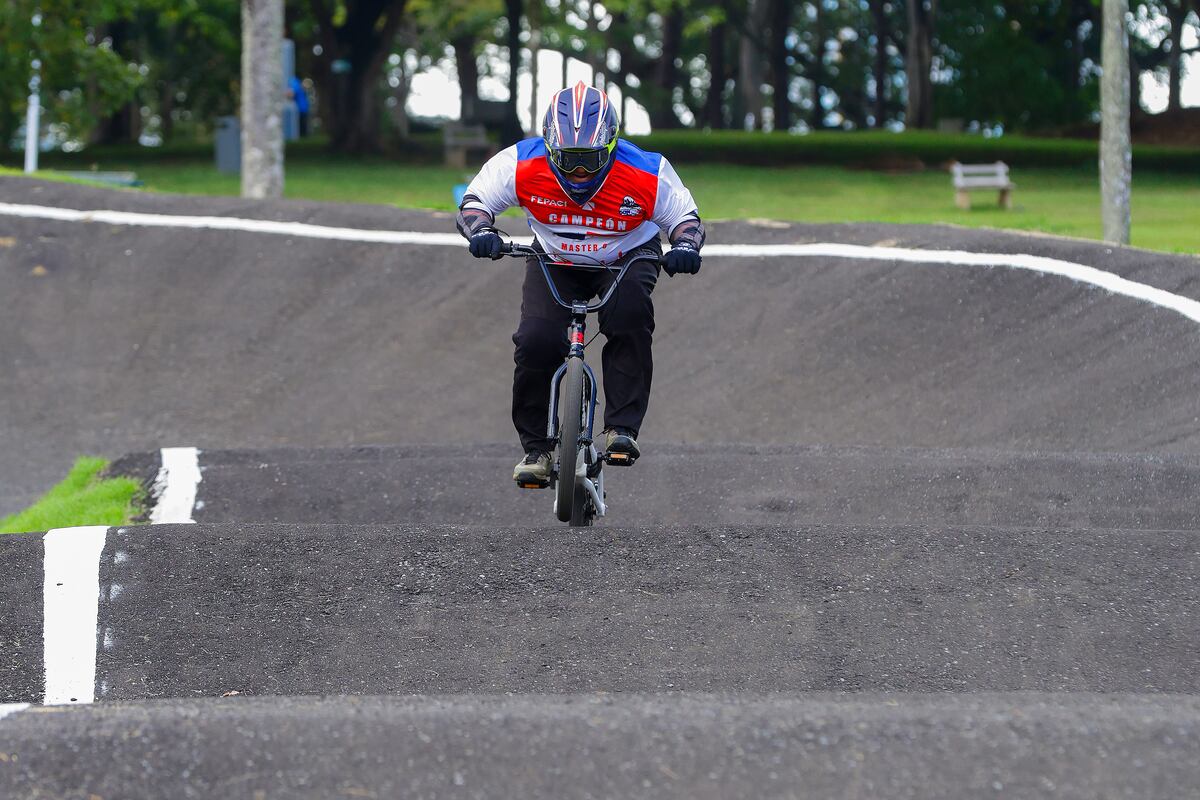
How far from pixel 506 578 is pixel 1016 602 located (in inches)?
83.9

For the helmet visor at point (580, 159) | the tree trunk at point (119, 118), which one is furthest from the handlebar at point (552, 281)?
the tree trunk at point (119, 118)

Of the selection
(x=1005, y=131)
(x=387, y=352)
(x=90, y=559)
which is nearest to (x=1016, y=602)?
(x=90, y=559)

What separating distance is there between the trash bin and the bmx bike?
26089 millimetres

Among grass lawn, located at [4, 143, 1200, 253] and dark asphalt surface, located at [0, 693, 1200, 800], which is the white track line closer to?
grass lawn, located at [4, 143, 1200, 253]

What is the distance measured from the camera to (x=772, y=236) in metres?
16.8

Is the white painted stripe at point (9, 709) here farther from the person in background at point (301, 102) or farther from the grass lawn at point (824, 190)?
the person in background at point (301, 102)

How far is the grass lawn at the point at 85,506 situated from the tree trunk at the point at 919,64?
3733cm

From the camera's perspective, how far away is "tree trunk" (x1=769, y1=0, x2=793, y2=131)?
48.0m

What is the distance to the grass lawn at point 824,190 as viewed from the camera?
22906 mm

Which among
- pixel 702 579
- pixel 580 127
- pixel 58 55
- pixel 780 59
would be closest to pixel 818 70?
pixel 780 59

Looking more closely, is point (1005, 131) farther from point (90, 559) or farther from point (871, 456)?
point (90, 559)

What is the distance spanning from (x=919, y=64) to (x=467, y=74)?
57.2 feet

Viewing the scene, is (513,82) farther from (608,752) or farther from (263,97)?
(608,752)

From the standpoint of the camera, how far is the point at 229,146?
3253 cm
